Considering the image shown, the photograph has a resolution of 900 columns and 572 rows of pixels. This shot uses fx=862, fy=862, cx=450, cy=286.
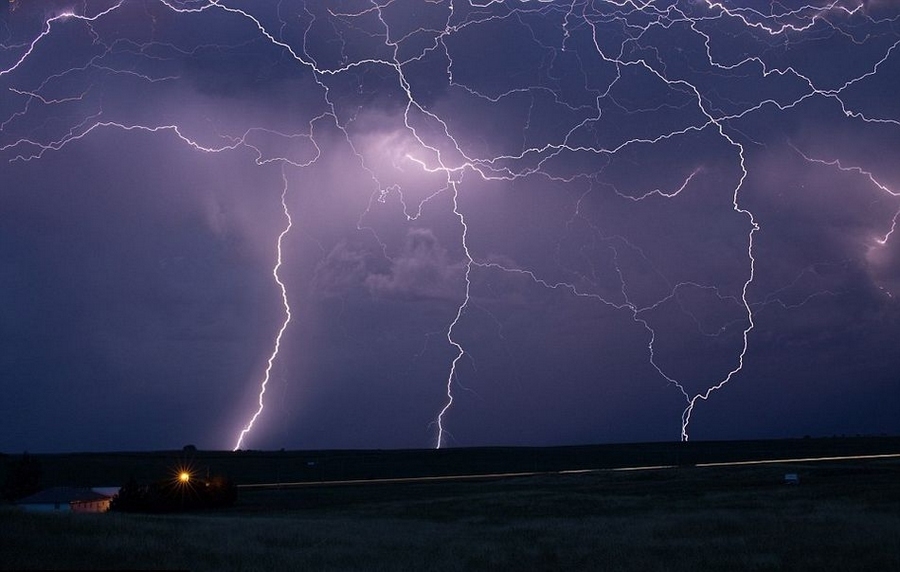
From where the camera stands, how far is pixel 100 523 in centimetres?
2253

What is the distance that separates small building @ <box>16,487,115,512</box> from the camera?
1577 inches

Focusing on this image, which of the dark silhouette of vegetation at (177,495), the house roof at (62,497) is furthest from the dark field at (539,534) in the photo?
the house roof at (62,497)

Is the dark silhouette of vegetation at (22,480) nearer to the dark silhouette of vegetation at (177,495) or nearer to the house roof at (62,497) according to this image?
the house roof at (62,497)

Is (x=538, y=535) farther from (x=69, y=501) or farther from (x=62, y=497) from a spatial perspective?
(x=62, y=497)

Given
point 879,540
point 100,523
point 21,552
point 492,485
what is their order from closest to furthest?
point 21,552
point 879,540
point 100,523
point 492,485

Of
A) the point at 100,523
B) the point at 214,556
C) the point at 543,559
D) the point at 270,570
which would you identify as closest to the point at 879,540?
the point at 543,559

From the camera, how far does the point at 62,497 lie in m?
41.2

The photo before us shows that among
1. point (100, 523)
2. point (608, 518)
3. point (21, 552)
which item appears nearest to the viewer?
point (21, 552)

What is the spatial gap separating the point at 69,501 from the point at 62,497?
3.08 ft

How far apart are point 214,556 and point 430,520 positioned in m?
11.9

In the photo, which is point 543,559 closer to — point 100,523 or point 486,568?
point 486,568

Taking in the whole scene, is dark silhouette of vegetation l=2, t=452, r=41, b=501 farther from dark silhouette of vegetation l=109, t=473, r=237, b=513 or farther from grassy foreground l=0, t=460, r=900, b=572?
grassy foreground l=0, t=460, r=900, b=572

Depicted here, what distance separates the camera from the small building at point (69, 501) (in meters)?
40.1

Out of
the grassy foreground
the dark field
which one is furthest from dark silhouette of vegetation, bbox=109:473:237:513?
the grassy foreground
